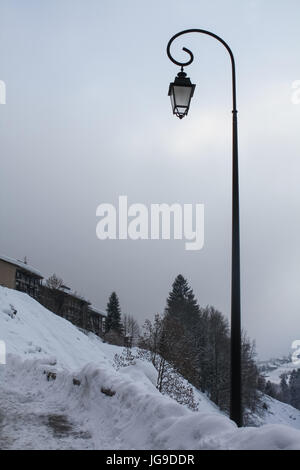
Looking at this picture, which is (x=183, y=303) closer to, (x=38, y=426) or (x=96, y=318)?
(x=96, y=318)

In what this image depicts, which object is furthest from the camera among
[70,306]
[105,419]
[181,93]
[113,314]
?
[113,314]

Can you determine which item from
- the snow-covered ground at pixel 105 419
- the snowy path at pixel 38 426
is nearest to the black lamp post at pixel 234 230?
the snow-covered ground at pixel 105 419

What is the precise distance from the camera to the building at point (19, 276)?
62.6m

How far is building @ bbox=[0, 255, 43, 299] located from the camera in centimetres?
6256

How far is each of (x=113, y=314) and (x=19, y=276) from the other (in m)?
24.8

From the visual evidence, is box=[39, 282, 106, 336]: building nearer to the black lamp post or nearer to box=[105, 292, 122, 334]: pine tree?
box=[105, 292, 122, 334]: pine tree

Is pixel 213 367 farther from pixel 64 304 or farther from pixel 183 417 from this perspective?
pixel 183 417

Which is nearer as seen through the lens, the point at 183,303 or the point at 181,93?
the point at 181,93

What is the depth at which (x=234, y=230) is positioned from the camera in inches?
231

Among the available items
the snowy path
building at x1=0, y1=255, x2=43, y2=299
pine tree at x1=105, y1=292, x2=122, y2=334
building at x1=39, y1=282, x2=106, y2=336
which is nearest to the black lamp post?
the snowy path

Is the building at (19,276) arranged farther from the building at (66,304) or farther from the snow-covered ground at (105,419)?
the snow-covered ground at (105,419)

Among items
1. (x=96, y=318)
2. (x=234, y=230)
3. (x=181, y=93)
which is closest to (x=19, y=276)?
(x=96, y=318)
